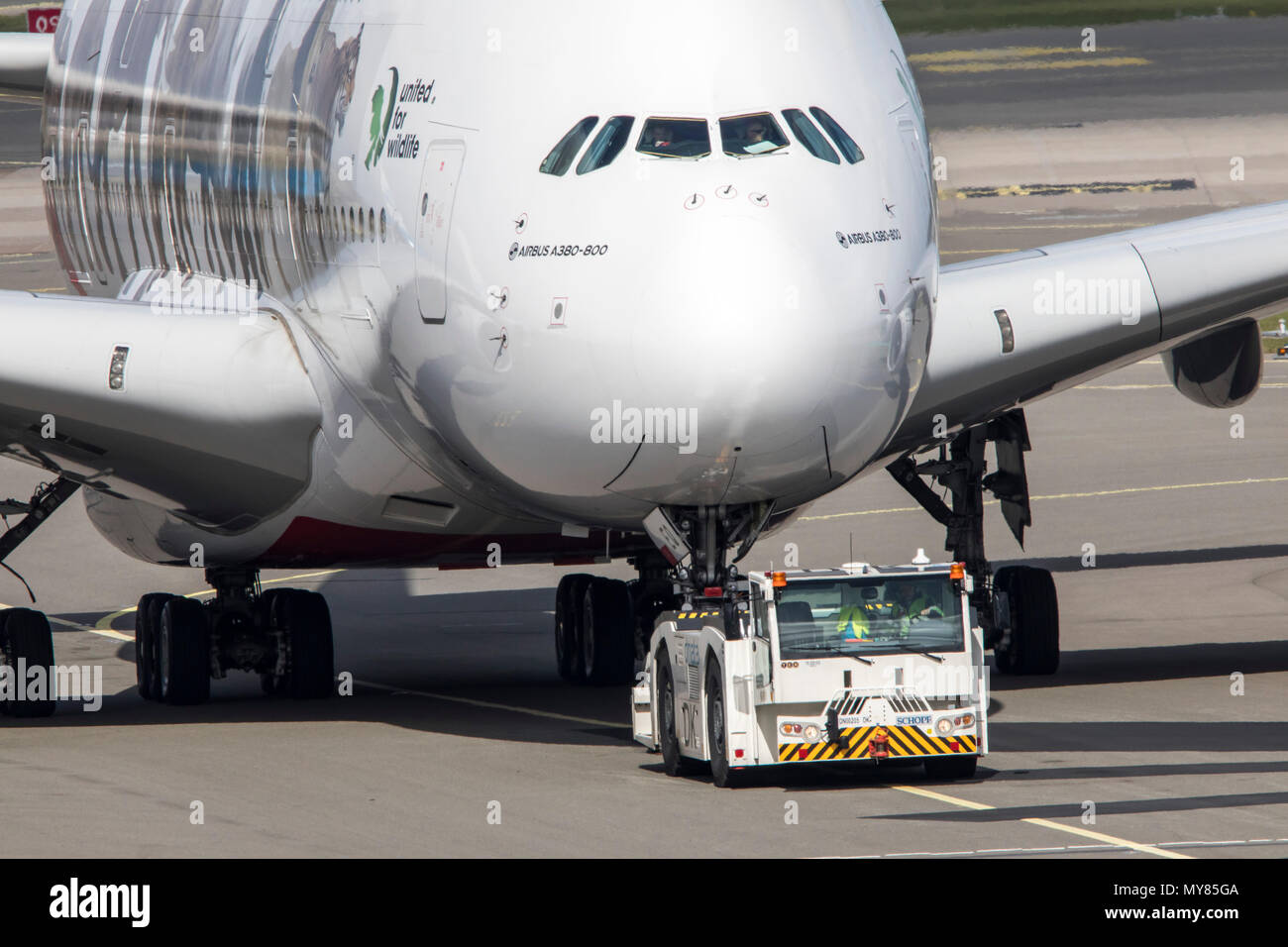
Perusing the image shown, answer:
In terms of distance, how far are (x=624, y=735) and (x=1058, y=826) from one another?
620cm

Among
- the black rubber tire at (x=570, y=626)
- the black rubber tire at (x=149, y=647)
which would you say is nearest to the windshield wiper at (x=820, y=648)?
the black rubber tire at (x=570, y=626)

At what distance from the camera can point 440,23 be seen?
19.5m

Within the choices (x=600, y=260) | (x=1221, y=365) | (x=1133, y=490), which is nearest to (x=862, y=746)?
(x=600, y=260)

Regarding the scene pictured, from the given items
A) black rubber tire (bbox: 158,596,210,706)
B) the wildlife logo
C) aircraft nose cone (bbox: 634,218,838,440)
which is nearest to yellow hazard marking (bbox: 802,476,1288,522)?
black rubber tire (bbox: 158,596,210,706)

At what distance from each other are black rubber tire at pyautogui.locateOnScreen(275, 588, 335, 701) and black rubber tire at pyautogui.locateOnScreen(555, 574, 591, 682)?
8.43 ft

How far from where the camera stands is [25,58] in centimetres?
3175

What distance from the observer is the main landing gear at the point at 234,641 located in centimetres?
2461

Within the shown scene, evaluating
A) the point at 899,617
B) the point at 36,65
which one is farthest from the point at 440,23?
the point at 36,65

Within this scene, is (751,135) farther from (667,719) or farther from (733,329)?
(667,719)

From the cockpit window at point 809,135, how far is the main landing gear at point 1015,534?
25.5 ft

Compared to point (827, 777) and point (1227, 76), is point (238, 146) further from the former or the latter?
point (1227, 76)

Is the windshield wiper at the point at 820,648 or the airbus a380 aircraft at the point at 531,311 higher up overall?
the airbus a380 aircraft at the point at 531,311

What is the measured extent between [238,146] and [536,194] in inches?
243

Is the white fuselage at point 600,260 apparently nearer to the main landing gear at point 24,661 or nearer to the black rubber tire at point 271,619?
the black rubber tire at point 271,619
